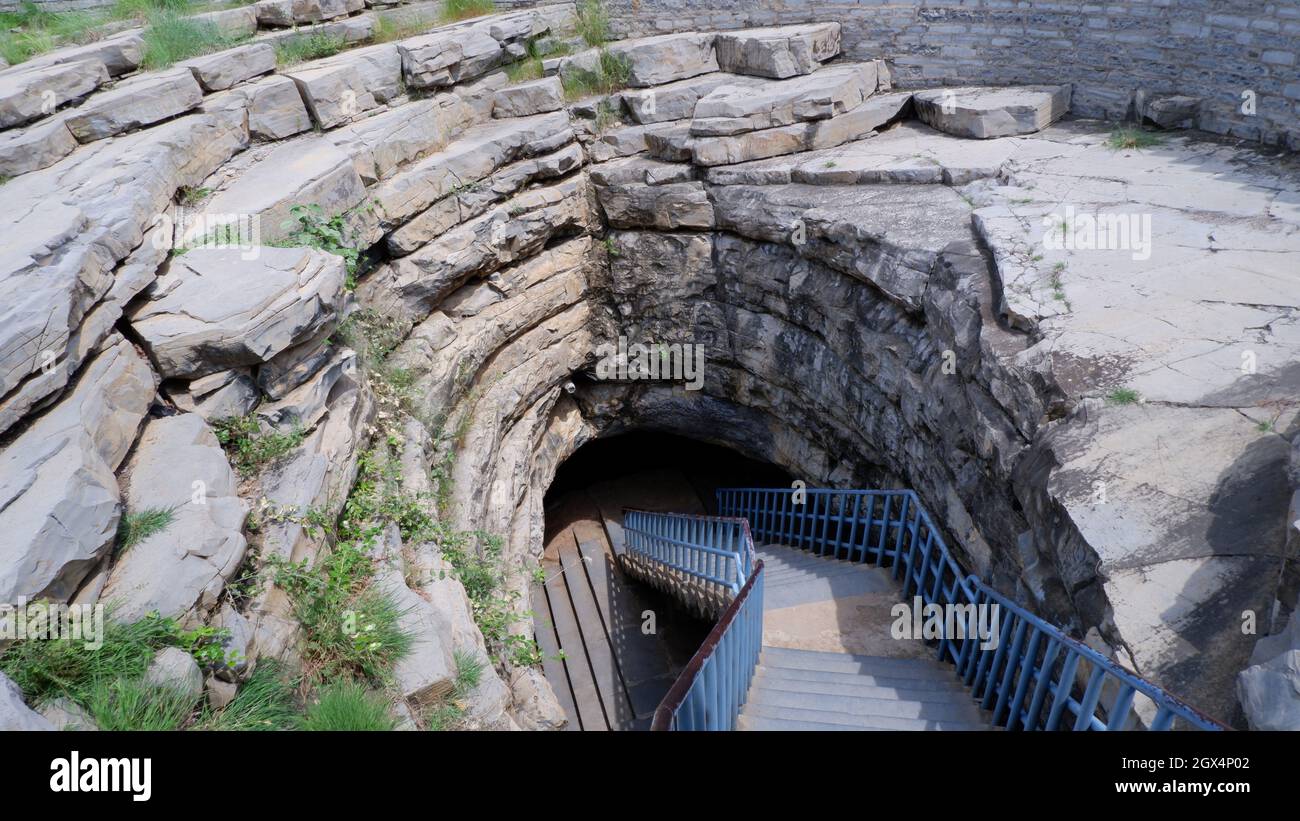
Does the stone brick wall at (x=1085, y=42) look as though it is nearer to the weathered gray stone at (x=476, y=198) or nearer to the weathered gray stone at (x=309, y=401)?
the weathered gray stone at (x=476, y=198)

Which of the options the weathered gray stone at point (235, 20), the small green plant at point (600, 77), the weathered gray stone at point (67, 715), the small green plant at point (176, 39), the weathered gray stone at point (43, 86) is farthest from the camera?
the small green plant at point (600, 77)

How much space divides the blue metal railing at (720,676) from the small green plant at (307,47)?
727 cm

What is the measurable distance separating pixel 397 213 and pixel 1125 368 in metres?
6.18

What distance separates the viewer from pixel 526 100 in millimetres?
9508

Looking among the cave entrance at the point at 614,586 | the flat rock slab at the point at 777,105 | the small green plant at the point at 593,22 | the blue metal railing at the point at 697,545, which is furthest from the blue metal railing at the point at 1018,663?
the small green plant at the point at 593,22

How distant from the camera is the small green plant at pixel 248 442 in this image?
16.8ft

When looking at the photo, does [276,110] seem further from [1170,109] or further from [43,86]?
[1170,109]

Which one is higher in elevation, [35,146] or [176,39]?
[176,39]

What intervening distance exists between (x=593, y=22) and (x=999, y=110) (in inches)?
193

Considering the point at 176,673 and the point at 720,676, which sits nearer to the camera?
the point at 176,673

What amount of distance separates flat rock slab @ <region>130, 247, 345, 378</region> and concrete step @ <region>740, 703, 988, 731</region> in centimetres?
379

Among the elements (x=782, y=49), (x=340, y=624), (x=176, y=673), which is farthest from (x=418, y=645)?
(x=782, y=49)

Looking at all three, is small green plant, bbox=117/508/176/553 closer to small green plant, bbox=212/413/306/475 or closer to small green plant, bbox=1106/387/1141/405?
small green plant, bbox=212/413/306/475
